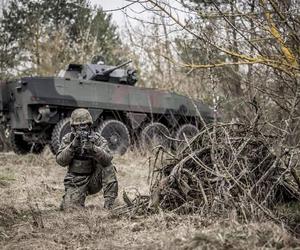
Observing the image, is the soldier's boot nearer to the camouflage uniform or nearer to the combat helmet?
the camouflage uniform

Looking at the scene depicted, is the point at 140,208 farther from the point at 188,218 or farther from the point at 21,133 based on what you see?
the point at 21,133

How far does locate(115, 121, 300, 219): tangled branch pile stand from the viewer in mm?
4535

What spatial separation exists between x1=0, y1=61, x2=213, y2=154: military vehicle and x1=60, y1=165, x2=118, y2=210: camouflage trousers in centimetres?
443

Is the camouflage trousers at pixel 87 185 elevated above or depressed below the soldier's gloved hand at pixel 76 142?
below

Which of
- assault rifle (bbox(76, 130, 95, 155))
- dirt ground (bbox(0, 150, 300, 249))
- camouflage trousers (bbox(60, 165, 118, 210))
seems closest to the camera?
dirt ground (bbox(0, 150, 300, 249))

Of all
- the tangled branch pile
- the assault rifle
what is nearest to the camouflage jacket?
the assault rifle

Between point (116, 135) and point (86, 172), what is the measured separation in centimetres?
664

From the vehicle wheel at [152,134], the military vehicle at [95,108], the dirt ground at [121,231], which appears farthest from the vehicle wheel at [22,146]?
the dirt ground at [121,231]

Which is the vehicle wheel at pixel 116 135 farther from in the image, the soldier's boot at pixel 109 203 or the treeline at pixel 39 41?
the treeline at pixel 39 41

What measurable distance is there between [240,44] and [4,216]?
328 cm

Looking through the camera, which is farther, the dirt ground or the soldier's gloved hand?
the soldier's gloved hand

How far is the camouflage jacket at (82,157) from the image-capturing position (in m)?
5.95

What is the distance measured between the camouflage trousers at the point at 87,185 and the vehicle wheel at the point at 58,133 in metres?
5.39

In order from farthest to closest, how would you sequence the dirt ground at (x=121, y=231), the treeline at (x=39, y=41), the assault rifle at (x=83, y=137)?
1. the treeline at (x=39, y=41)
2. the assault rifle at (x=83, y=137)
3. the dirt ground at (x=121, y=231)
